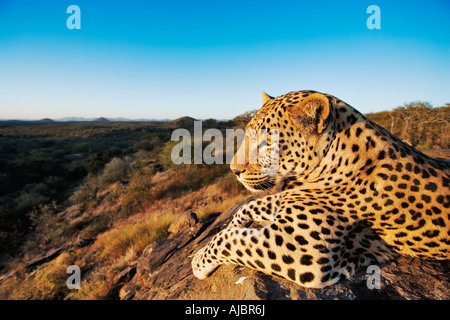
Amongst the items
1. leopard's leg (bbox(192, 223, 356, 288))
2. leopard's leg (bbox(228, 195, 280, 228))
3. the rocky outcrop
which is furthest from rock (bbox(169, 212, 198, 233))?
leopard's leg (bbox(192, 223, 356, 288))

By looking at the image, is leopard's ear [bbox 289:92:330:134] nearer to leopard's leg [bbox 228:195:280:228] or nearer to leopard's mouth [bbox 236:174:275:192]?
leopard's mouth [bbox 236:174:275:192]

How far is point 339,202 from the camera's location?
77.7 inches

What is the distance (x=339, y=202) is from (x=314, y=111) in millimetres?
920

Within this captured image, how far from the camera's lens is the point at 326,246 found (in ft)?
5.96

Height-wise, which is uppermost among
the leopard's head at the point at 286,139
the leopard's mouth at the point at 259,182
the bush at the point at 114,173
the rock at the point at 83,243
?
the leopard's head at the point at 286,139

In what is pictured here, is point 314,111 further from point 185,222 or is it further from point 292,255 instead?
point 185,222

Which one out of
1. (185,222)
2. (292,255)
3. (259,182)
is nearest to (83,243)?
(185,222)

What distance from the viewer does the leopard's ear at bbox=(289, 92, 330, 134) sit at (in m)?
2.04

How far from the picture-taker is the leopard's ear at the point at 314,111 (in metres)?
2.04

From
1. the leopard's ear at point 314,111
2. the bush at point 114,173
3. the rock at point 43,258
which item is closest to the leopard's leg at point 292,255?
the leopard's ear at point 314,111

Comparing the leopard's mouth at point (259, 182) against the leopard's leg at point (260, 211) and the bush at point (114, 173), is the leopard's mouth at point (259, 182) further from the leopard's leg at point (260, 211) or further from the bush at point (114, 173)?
the bush at point (114, 173)

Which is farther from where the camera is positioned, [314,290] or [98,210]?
[98,210]

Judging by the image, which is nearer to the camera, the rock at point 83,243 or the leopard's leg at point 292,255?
the leopard's leg at point 292,255
